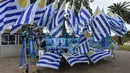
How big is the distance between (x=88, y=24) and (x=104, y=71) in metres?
2.62

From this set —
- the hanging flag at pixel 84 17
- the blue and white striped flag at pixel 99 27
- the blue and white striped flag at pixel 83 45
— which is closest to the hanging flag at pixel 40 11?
the hanging flag at pixel 84 17

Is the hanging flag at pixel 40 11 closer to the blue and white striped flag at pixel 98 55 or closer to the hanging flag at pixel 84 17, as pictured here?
the hanging flag at pixel 84 17

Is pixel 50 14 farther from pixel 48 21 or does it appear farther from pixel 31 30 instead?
pixel 31 30

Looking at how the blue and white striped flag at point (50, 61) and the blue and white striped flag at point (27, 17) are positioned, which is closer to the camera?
the blue and white striped flag at point (27, 17)

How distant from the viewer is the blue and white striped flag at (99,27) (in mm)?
13031

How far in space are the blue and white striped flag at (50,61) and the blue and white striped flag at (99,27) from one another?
7.85 ft

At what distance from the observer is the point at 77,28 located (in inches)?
520

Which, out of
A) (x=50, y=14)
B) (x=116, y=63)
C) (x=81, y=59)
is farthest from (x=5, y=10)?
(x=116, y=63)

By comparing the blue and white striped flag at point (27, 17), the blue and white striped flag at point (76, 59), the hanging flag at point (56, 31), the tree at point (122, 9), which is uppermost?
the tree at point (122, 9)

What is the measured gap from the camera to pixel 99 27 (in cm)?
1307

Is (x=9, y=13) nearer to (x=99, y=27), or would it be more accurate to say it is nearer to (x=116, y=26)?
(x=99, y=27)

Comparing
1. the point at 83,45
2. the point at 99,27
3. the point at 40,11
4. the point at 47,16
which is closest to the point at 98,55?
the point at 83,45

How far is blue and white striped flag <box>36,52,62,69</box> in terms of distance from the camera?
39.9 feet

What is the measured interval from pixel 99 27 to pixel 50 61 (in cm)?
320
